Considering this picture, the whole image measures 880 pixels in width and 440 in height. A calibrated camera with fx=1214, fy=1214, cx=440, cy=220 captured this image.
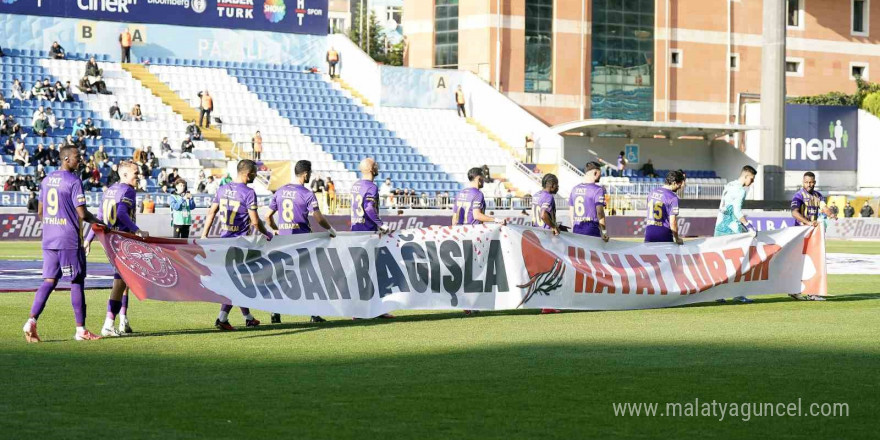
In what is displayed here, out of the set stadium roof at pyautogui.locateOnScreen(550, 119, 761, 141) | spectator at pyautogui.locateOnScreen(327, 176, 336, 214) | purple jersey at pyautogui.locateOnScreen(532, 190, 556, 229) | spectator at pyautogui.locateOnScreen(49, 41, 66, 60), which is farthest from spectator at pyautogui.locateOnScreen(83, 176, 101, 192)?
purple jersey at pyautogui.locateOnScreen(532, 190, 556, 229)

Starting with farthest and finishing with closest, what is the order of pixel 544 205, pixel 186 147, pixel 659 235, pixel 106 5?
pixel 106 5 < pixel 186 147 < pixel 659 235 < pixel 544 205

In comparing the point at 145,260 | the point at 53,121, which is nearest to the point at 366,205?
the point at 145,260

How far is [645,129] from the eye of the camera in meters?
55.8

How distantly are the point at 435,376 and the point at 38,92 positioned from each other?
127 ft

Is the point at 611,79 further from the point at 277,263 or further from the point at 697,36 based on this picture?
the point at 277,263

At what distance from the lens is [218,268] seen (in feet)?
45.5

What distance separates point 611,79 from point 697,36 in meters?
5.80

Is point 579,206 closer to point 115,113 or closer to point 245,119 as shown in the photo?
point 115,113

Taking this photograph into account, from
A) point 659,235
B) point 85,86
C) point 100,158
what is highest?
point 85,86

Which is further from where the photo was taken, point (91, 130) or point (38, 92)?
point (38, 92)

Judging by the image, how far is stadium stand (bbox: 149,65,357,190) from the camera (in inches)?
1871

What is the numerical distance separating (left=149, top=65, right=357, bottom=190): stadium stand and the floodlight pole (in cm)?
2015

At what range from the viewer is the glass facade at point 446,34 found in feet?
195

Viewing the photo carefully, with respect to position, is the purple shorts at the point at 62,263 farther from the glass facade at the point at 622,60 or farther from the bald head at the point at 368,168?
the glass facade at the point at 622,60
